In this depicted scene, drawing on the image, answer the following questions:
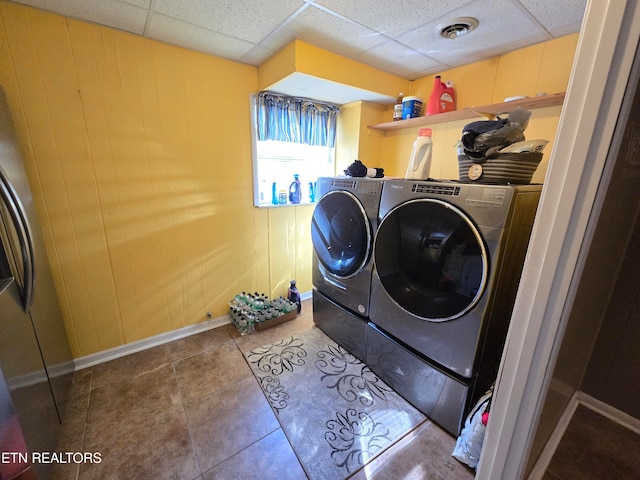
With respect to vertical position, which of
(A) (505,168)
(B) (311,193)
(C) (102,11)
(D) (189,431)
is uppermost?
(C) (102,11)

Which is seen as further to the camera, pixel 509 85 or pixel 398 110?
pixel 398 110

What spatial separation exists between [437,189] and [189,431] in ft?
5.87

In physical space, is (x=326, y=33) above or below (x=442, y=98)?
above

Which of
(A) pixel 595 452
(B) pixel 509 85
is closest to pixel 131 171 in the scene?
(B) pixel 509 85

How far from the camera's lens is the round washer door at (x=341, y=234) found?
1.65 metres

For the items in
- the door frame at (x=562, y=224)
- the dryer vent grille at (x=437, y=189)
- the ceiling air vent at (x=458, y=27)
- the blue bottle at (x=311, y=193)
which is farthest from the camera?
the blue bottle at (x=311, y=193)

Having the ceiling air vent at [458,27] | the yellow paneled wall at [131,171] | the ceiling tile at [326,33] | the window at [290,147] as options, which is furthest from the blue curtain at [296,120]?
the ceiling air vent at [458,27]

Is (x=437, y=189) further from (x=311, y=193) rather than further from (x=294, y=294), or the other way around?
(x=294, y=294)

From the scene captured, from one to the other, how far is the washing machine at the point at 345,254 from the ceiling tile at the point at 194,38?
3.58 feet

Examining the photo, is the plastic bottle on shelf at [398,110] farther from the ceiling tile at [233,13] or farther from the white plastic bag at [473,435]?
the white plastic bag at [473,435]

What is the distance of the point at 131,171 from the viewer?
5.87 feet

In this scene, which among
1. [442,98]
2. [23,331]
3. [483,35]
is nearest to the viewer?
[23,331]

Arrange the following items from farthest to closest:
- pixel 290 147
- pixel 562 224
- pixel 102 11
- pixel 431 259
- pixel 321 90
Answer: pixel 290 147, pixel 321 90, pixel 102 11, pixel 431 259, pixel 562 224

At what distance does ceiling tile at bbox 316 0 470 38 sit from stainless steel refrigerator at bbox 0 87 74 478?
5.50 ft
